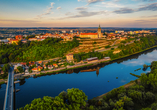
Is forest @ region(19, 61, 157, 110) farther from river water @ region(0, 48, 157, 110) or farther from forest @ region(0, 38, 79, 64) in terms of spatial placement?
forest @ region(0, 38, 79, 64)

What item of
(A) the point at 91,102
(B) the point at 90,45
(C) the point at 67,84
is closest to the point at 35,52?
(C) the point at 67,84

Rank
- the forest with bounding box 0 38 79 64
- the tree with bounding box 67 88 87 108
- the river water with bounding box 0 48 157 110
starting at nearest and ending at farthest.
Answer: the tree with bounding box 67 88 87 108 < the river water with bounding box 0 48 157 110 < the forest with bounding box 0 38 79 64

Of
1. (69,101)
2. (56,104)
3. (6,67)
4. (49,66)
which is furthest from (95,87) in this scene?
(6,67)

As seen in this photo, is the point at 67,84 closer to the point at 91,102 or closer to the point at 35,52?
the point at 91,102

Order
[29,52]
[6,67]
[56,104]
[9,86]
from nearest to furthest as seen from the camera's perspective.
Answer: [56,104] → [9,86] → [6,67] → [29,52]

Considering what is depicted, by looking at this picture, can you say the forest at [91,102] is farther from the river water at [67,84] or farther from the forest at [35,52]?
the forest at [35,52]

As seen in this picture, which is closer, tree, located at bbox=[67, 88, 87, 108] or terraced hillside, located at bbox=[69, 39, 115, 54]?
tree, located at bbox=[67, 88, 87, 108]

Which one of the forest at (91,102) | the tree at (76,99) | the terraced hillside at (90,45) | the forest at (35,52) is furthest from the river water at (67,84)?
the terraced hillside at (90,45)

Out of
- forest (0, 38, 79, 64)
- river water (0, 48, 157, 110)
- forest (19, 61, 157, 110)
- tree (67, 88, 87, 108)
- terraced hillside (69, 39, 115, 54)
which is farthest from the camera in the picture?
terraced hillside (69, 39, 115, 54)

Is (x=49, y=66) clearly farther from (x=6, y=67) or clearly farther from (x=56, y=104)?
(x=56, y=104)

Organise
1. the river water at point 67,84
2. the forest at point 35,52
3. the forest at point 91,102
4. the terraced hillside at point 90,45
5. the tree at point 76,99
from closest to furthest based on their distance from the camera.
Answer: the forest at point 91,102 < the tree at point 76,99 < the river water at point 67,84 < the forest at point 35,52 < the terraced hillside at point 90,45

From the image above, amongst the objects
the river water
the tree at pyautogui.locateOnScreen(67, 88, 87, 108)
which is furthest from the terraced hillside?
the tree at pyautogui.locateOnScreen(67, 88, 87, 108)
